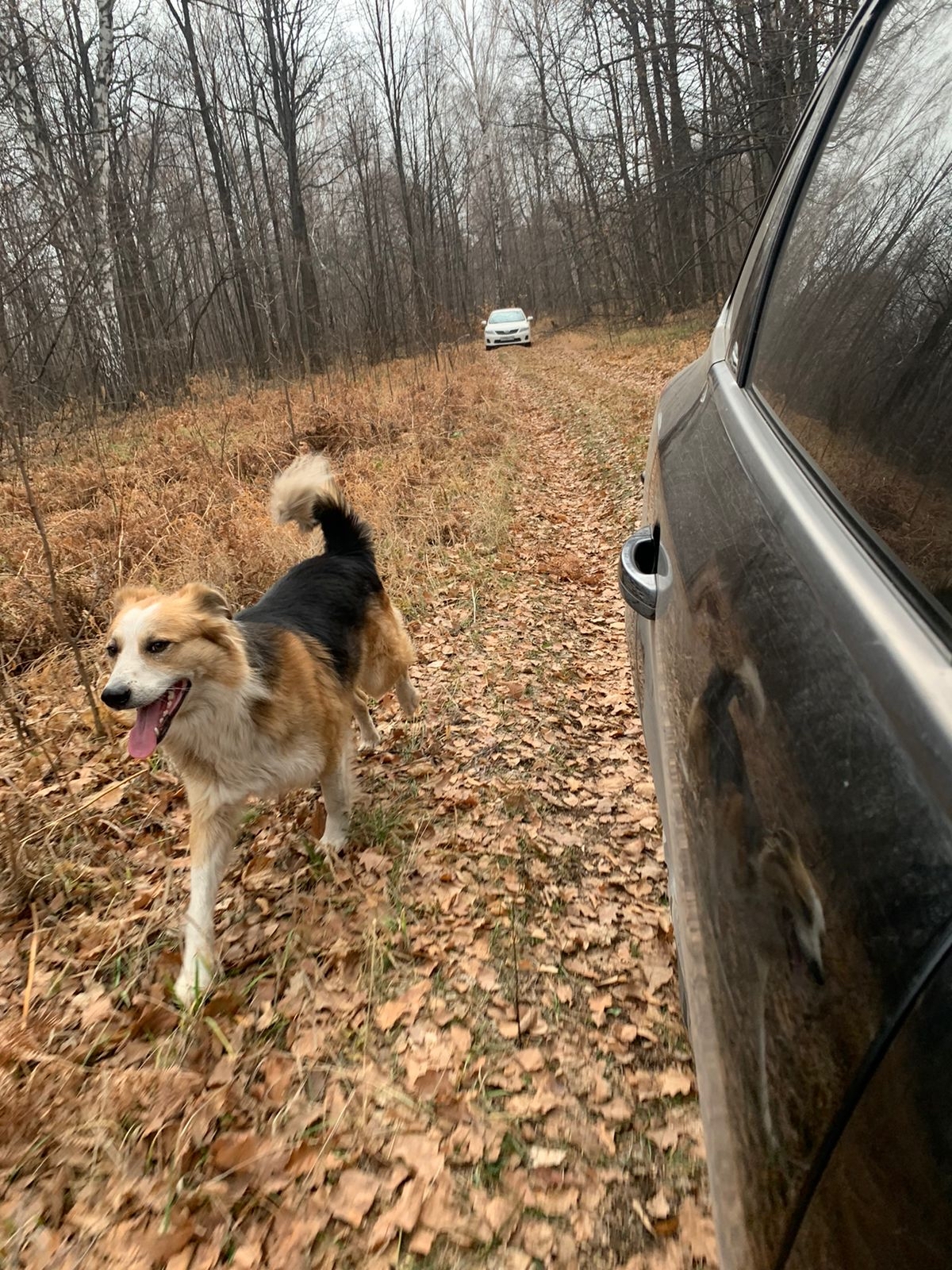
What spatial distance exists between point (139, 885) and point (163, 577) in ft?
11.4

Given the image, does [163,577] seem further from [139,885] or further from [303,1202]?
[303,1202]

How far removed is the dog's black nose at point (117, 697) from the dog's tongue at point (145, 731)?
10cm

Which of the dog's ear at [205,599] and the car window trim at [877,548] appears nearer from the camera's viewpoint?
the car window trim at [877,548]

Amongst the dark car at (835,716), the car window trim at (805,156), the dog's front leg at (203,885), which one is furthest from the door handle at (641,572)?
the dog's front leg at (203,885)

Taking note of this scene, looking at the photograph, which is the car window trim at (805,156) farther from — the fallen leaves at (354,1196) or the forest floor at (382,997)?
the fallen leaves at (354,1196)

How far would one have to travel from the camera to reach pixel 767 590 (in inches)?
47.8

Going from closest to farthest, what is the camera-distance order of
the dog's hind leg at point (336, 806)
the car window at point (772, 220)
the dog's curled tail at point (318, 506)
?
the car window at point (772, 220) < the dog's hind leg at point (336, 806) < the dog's curled tail at point (318, 506)

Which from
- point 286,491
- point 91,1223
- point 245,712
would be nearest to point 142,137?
point 286,491

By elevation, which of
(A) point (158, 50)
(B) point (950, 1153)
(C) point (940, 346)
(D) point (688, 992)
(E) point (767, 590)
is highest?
(A) point (158, 50)

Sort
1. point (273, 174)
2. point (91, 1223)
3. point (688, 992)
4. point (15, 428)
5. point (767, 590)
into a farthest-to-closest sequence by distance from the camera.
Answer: point (273, 174) < point (15, 428) < point (91, 1223) < point (688, 992) < point (767, 590)

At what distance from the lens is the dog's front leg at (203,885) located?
105 inches

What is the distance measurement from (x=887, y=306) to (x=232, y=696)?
2579 mm

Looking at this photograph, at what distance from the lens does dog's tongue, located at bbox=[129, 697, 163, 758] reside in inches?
105

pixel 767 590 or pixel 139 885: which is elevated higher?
pixel 767 590
